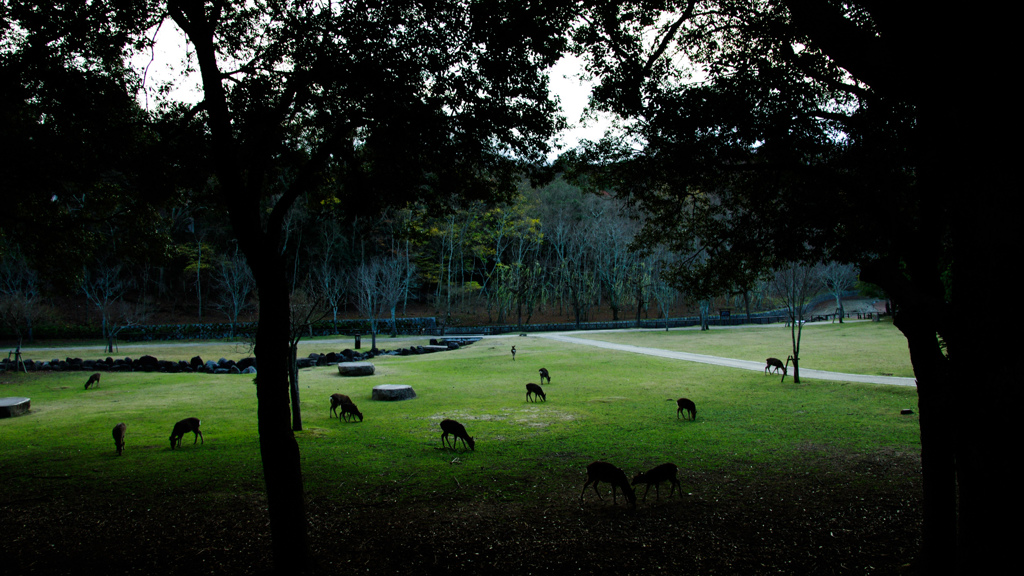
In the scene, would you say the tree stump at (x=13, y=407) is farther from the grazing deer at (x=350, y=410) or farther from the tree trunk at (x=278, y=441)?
the tree trunk at (x=278, y=441)

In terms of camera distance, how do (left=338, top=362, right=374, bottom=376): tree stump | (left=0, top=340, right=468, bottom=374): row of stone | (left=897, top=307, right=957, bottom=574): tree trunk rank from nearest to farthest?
1. (left=897, top=307, right=957, bottom=574): tree trunk
2. (left=338, top=362, right=374, bottom=376): tree stump
3. (left=0, top=340, right=468, bottom=374): row of stone

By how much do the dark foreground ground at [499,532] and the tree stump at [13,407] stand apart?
7.90m

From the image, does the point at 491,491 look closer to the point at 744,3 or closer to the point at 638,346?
the point at 744,3

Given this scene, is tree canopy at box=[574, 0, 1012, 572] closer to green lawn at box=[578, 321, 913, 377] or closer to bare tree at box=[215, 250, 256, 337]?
green lawn at box=[578, 321, 913, 377]

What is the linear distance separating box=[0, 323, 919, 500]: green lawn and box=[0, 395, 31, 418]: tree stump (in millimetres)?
301

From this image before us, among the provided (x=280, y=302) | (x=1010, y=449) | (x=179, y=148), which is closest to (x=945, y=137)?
(x=1010, y=449)

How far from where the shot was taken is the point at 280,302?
4441 millimetres

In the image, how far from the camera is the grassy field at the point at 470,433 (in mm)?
6363

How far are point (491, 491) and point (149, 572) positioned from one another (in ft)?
11.1

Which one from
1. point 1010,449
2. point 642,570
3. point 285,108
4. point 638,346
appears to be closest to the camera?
point 1010,449

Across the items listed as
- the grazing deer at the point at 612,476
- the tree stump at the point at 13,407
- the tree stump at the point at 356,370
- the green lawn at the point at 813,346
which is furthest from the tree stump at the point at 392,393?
the green lawn at the point at 813,346

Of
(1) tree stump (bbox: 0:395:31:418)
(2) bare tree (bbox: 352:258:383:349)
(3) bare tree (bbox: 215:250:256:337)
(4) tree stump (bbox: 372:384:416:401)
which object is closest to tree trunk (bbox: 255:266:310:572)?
(4) tree stump (bbox: 372:384:416:401)

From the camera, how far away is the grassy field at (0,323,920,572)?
20.9 feet

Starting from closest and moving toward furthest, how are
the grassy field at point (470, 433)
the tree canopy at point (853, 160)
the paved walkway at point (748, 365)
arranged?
the tree canopy at point (853, 160) → the grassy field at point (470, 433) → the paved walkway at point (748, 365)
